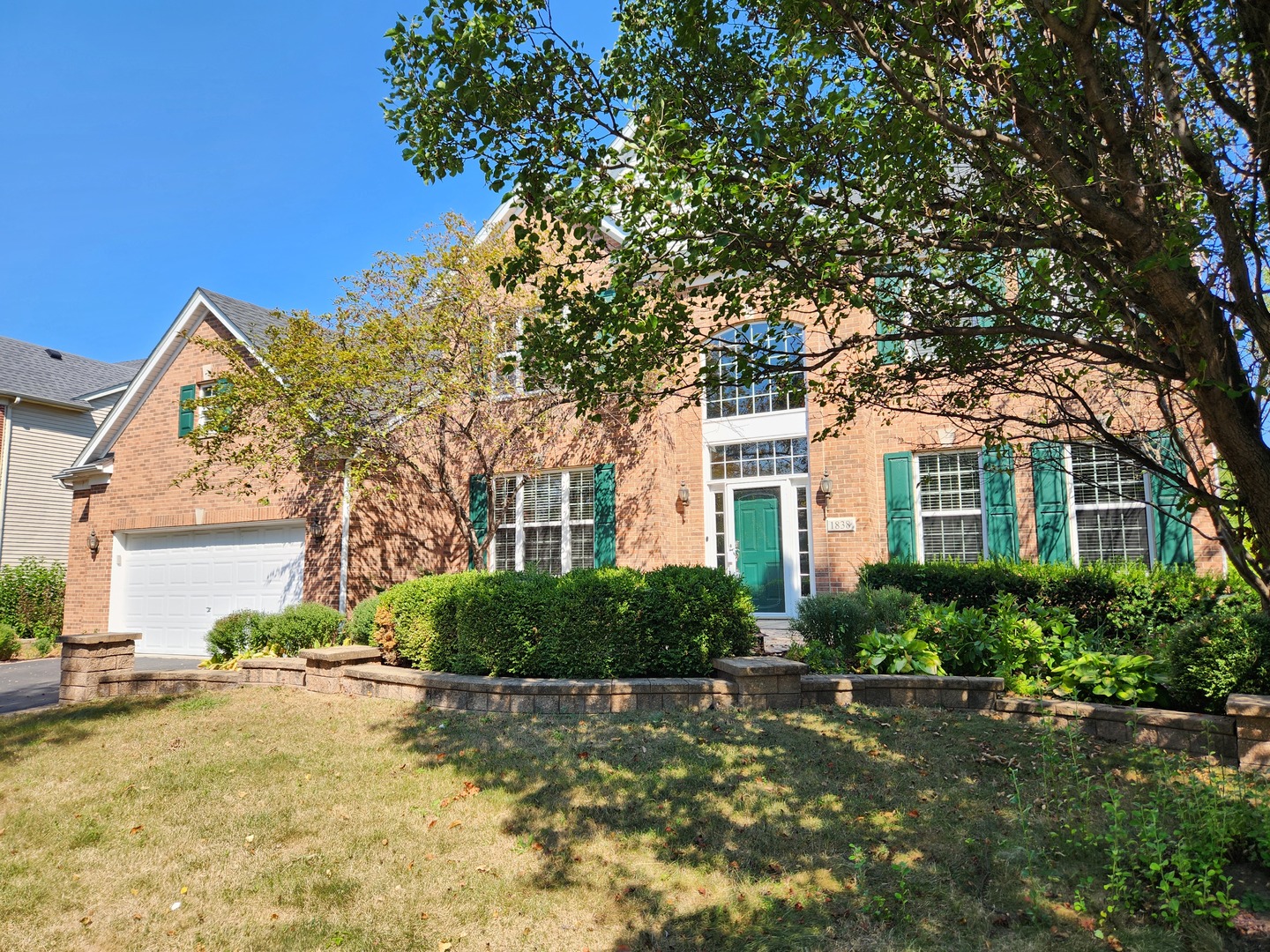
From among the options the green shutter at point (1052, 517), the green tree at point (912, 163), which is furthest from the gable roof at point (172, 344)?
the green shutter at point (1052, 517)

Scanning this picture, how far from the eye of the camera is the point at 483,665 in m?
7.55

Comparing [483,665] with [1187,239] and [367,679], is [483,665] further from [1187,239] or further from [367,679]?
[1187,239]

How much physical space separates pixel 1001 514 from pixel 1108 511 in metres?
1.28

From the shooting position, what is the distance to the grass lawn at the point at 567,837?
3471mm

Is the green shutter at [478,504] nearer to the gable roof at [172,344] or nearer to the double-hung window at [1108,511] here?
the gable roof at [172,344]

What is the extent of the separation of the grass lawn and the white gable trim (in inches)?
416

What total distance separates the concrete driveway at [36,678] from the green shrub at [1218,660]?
10821mm

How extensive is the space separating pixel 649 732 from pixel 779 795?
1498 mm

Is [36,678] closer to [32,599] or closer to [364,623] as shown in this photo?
[364,623]

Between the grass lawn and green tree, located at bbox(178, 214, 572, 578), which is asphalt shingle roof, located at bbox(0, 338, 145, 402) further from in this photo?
the grass lawn

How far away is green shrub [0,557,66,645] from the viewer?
56.4ft

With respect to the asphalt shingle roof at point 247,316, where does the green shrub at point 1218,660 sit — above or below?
below

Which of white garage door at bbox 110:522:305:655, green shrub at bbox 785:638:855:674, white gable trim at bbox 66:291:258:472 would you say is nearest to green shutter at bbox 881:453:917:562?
green shrub at bbox 785:638:855:674

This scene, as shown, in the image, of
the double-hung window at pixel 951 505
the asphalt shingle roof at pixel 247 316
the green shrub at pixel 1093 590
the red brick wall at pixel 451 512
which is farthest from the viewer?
the asphalt shingle roof at pixel 247 316
